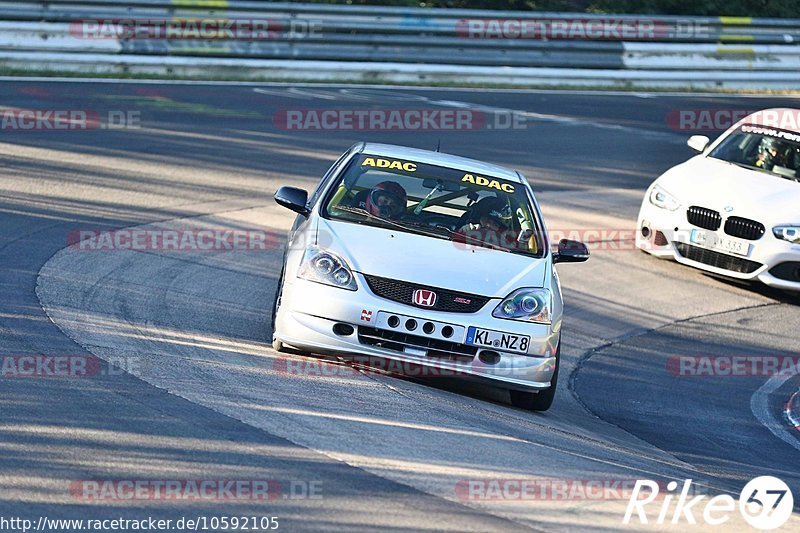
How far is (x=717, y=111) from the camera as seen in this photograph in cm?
2150

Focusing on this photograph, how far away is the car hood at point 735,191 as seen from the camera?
12.4 m

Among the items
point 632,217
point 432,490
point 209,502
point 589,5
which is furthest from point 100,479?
point 589,5

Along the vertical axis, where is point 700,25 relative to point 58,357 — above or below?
above

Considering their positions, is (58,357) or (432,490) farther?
(58,357)

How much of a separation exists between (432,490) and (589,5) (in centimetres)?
2408

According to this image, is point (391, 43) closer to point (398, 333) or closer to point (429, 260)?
point (429, 260)

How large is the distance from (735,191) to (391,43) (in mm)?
10113

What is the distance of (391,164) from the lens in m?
9.15

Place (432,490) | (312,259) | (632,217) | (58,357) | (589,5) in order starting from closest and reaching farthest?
(432,490), (58,357), (312,259), (632,217), (589,5)

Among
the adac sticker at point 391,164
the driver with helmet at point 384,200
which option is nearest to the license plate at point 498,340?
the driver with helmet at point 384,200

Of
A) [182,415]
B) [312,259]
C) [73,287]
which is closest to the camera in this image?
[182,415]

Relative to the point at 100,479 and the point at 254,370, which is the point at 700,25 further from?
the point at 100,479

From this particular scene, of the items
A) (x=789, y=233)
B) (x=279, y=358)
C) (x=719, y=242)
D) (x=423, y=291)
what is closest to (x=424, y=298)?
(x=423, y=291)

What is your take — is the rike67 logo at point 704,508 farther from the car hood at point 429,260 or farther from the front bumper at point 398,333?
the car hood at point 429,260
